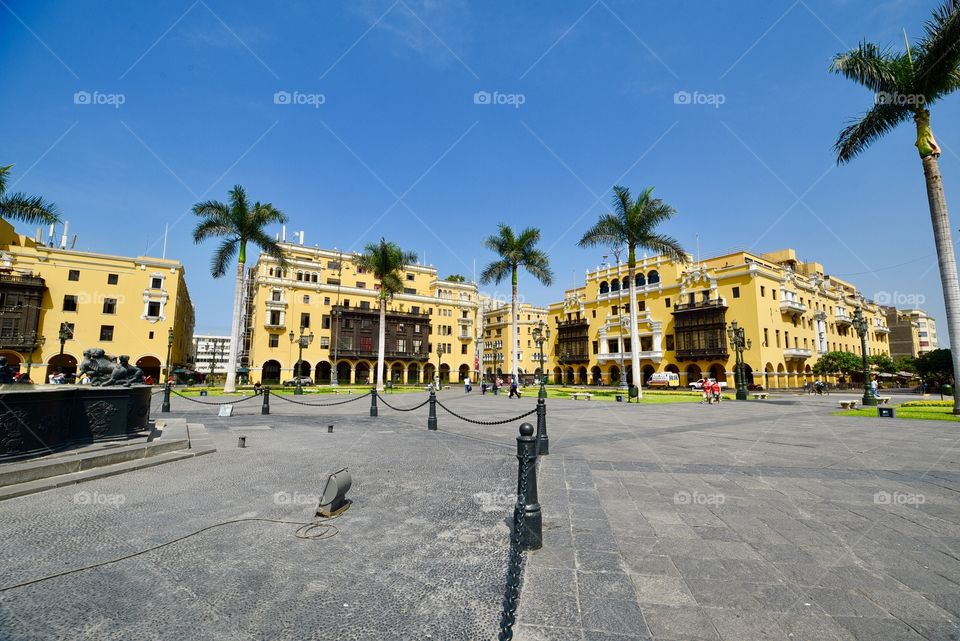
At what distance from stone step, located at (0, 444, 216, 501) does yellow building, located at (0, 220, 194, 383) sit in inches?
1447

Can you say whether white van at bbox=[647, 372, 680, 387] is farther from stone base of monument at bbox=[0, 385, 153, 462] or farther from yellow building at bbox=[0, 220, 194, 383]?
yellow building at bbox=[0, 220, 194, 383]

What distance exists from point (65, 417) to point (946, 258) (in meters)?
23.8

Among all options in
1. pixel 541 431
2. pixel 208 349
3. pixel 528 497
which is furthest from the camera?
pixel 208 349

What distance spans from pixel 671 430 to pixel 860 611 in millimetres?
9410

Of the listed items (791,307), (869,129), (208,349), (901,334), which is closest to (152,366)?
(869,129)

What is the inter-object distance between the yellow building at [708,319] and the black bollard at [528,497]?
3326 centimetres

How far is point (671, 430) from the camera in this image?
38.2ft

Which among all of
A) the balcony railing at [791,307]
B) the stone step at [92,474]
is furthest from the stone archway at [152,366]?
the balcony railing at [791,307]

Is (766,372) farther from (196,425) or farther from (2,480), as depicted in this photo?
(2,480)

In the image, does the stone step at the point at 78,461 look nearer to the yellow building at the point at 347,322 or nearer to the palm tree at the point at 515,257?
the palm tree at the point at 515,257

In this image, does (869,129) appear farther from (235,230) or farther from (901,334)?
(901,334)

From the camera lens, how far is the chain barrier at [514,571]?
2.23 meters

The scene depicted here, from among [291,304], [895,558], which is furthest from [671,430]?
[291,304]

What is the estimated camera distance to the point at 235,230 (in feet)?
89.7
